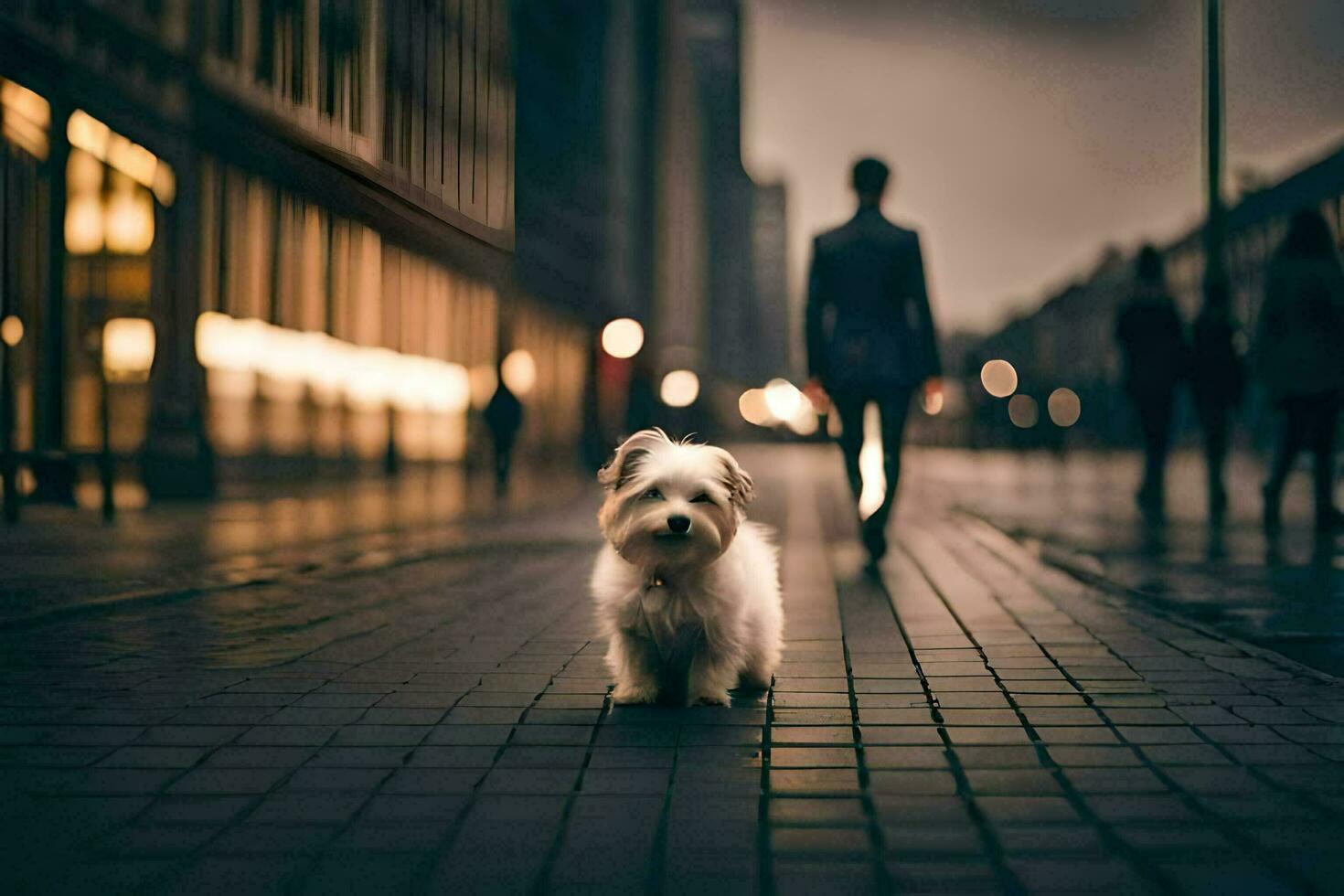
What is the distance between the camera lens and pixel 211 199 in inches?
802

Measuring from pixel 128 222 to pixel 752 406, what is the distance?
15385 cm

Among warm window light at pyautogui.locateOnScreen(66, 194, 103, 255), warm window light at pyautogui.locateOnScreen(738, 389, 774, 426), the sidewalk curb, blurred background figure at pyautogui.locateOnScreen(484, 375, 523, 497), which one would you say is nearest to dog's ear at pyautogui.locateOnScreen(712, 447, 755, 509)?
the sidewalk curb

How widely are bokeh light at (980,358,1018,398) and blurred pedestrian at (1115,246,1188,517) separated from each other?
34390 millimetres

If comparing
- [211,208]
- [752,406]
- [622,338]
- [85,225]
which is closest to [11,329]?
[85,225]

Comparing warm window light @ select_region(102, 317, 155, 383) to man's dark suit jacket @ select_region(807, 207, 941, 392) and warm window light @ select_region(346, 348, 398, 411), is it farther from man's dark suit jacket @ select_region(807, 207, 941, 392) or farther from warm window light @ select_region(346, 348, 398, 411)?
man's dark suit jacket @ select_region(807, 207, 941, 392)

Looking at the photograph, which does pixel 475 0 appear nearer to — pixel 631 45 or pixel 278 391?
pixel 278 391

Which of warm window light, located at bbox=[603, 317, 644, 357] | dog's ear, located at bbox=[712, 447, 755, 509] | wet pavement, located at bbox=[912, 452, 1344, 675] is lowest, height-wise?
wet pavement, located at bbox=[912, 452, 1344, 675]

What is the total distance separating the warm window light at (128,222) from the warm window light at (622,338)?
12096 mm

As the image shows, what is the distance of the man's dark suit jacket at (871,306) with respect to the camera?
28.8 ft

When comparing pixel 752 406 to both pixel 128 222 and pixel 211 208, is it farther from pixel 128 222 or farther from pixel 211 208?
pixel 128 222

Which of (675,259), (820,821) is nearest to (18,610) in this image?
(820,821)

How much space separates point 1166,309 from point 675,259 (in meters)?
107

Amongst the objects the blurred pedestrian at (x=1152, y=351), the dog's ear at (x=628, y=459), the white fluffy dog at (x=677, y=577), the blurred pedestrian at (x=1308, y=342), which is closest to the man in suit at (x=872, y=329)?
the blurred pedestrian at (x=1308, y=342)

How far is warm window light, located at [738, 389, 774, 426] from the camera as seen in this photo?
527ft
